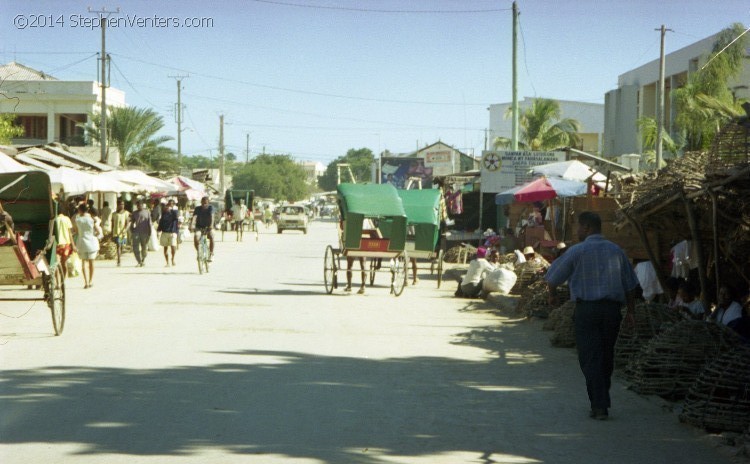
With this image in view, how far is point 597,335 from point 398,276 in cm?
1199

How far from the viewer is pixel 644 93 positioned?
51.6 meters

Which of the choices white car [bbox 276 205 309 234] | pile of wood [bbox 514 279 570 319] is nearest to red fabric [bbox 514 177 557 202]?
pile of wood [bbox 514 279 570 319]

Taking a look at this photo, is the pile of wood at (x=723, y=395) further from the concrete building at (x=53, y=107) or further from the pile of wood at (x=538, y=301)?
the concrete building at (x=53, y=107)

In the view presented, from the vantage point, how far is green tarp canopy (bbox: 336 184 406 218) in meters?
→ 20.2

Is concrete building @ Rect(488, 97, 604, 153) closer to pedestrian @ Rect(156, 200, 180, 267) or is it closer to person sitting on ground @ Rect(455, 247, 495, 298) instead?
pedestrian @ Rect(156, 200, 180, 267)

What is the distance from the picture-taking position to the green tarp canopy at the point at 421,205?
23062mm

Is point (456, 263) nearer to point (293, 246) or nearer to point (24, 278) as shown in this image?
point (293, 246)

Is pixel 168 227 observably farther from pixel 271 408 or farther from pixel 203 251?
pixel 271 408

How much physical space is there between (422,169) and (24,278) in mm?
87210

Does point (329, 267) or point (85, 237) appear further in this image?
point (329, 267)

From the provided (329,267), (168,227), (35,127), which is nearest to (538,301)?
(329,267)

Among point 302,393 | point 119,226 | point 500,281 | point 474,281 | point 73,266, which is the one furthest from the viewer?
point 119,226

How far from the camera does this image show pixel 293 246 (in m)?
43.5

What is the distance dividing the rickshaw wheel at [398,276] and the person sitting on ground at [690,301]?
8.61 m
